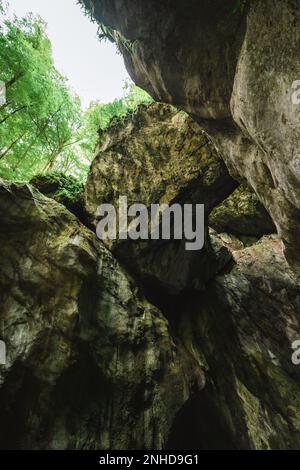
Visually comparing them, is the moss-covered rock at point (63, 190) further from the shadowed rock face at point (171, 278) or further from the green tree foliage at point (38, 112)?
the green tree foliage at point (38, 112)

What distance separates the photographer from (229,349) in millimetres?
9797

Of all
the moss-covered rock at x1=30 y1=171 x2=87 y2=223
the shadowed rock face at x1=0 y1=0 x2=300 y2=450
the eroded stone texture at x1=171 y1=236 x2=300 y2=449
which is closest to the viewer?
the shadowed rock face at x1=0 y1=0 x2=300 y2=450

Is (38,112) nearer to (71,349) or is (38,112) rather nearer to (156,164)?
(156,164)

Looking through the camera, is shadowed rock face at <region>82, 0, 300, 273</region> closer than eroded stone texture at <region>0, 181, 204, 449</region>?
Yes

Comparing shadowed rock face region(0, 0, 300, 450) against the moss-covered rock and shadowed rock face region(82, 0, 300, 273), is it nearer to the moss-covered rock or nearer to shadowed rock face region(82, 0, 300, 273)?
shadowed rock face region(82, 0, 300, 273)

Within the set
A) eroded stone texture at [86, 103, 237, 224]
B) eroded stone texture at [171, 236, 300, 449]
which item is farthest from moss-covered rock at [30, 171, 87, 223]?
eroded stone texture at [171, 236, 300, 449]

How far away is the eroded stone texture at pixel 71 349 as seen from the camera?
6797 mm

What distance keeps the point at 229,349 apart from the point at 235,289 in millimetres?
2132

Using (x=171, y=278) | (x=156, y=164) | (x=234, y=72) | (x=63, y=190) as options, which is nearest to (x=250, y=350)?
(x=171, y=278)

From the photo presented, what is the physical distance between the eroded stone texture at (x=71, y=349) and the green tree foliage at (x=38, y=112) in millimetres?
5726

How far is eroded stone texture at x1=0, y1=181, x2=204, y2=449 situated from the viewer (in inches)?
268

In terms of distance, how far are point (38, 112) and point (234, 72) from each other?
33.0 feet

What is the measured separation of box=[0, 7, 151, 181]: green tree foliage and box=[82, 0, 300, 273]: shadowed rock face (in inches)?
179

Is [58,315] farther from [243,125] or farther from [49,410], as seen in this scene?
[243,125]
